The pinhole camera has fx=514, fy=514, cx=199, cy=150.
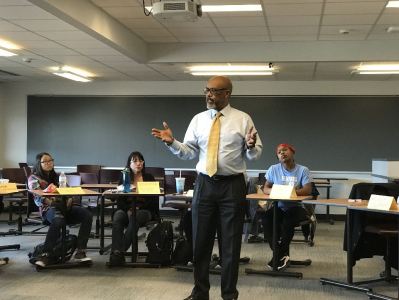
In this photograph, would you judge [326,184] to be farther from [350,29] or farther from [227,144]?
[227,144]

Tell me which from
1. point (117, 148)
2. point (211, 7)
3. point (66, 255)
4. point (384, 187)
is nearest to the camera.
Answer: point (384, 187)

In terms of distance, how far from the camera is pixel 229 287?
3.34 meters

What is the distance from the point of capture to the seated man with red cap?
5.11 meters

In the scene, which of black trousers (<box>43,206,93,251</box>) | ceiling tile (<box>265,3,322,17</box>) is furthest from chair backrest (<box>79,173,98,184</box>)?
ceiling tile (<box>265,3,322,17</box>)

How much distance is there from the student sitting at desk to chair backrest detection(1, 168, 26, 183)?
10.5ft

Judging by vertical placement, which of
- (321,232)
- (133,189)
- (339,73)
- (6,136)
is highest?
(339,73)

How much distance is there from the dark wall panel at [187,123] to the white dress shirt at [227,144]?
632 cm

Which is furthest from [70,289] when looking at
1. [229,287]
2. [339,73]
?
[339,73]

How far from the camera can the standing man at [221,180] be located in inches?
131

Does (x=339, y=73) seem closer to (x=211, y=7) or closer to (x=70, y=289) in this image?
(x=211, y=7)

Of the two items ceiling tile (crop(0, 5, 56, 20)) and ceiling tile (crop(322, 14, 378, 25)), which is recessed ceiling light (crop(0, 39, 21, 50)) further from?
ceiling tile (crop(322, 14, 378, 25))

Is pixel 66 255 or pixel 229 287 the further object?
pixel 66 255

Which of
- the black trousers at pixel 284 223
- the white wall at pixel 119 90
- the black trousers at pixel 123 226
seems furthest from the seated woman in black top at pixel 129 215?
the white wall at pixel 119 90

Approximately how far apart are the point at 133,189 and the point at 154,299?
4.92ft
